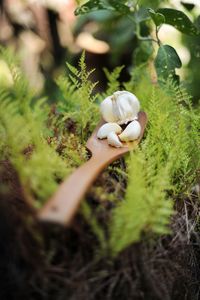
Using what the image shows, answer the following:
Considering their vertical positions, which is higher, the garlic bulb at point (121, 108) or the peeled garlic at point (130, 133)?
the garlic bulb at point (121, 108)

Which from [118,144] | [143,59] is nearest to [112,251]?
[118,144]

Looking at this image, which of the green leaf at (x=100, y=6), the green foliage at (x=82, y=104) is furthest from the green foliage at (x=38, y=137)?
the green leaf at (x=100, y=6)

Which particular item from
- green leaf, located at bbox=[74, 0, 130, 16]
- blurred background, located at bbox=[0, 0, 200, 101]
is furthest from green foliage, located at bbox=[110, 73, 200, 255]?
blurred background, located at bbox=[0, 0, 200, 101]

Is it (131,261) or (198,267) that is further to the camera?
(198,267)

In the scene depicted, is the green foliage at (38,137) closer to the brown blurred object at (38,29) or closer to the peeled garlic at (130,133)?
the peeled garlic at (130,133)

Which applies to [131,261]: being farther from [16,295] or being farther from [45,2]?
[45,2]

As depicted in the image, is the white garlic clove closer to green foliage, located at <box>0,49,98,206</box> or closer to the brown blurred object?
green foliage, located at <box>0,49,98,206</box>

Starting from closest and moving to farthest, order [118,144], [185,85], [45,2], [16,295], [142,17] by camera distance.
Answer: [16,295] → [118,144] → [142,17] → [185,85] → [45,2]

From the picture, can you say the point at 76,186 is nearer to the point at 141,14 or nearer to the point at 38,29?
the point at 141,14
